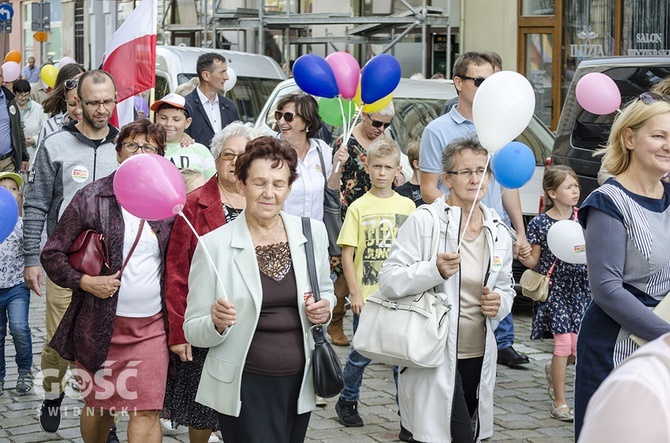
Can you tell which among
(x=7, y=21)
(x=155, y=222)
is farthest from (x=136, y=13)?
(x=7, y=21)

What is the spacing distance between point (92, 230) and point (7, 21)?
23.0 meters

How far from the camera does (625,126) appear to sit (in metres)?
3.95

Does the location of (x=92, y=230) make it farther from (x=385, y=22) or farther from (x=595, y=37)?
(x=385, y=22)

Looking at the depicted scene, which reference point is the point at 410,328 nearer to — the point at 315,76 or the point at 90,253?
the point at 90,253

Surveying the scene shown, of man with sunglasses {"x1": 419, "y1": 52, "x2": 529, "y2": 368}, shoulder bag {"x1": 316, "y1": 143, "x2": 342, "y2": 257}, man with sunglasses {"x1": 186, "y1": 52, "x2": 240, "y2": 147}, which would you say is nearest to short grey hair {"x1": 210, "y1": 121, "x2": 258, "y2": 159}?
man with sunglasses {"x1": 419, "y1": 52, "x2": 529, "y2": 368}

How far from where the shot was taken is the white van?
45.6 feet

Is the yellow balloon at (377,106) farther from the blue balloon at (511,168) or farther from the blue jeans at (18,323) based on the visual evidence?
the blue jeans at (18,323)

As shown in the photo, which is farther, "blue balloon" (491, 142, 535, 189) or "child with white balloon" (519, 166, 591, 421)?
"child with white balloon" (519, 166, 591, 421)

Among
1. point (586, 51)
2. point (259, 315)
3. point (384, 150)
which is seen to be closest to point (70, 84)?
point (384, 150)

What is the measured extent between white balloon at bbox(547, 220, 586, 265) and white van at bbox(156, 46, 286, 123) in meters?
7.88

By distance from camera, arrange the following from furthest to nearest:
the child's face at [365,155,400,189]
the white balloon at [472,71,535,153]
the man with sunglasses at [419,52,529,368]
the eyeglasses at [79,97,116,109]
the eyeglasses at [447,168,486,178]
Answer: the child's face at [365,155,400,189]
the man with sunglasses at [419,52,529,368]
the eyeglasses at [79,97,116,109]
the white balloon at [472,71,535,153]
the eyeglasses at [447,168,486,178]

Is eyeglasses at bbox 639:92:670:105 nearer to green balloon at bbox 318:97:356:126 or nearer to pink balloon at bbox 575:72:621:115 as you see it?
pink balloon at bbox 575:72:621:115

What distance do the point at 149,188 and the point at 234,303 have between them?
0.66 m

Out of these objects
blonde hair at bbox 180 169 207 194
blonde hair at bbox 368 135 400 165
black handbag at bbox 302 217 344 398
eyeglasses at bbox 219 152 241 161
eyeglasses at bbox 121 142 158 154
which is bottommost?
black handbag at bbox 302 217 344 398
